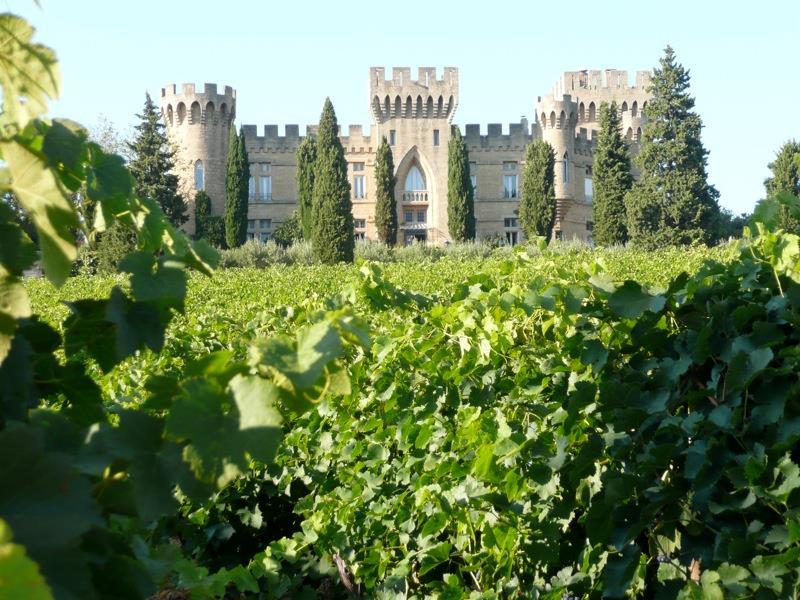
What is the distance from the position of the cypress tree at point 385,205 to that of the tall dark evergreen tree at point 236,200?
6.39 metres

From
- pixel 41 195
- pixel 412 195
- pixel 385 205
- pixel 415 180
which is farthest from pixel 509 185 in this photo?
pixel 41 195

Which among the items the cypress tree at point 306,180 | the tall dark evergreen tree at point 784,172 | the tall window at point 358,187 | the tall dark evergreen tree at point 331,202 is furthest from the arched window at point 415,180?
the tall dark evergreen tree at point 784,172

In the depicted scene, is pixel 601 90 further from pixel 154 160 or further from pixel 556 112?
pixel 154 160

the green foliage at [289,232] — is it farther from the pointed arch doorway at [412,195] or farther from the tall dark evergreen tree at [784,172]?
the tall dark evergreen tree at [784,172]

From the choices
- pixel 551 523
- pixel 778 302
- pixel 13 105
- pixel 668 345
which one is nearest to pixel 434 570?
pixel 551 523

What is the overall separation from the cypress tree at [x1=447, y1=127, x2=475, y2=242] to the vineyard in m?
42.3

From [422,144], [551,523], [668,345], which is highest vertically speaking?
[422,144]

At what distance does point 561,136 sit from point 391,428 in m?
49.8

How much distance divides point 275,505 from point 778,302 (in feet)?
7.12

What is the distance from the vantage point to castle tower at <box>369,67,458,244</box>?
5100cm

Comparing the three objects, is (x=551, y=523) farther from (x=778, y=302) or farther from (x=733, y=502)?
(x=778, y=302)

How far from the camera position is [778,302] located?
221cm

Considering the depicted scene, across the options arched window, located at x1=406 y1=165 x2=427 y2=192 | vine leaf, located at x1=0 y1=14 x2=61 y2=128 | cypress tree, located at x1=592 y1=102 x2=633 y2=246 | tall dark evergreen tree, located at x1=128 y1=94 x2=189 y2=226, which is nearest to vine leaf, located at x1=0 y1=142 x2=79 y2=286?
vine leaf, located at x1=0 y1=14 x2=61 y2=128

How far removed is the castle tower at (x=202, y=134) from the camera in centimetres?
5009
